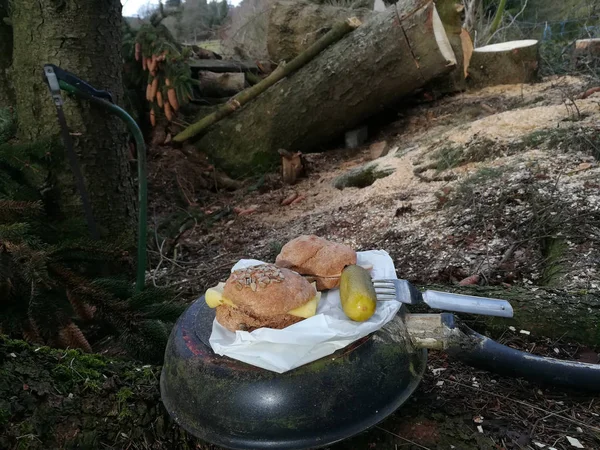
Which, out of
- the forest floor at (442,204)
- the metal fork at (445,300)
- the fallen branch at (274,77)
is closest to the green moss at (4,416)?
the metal fork at (445,300)

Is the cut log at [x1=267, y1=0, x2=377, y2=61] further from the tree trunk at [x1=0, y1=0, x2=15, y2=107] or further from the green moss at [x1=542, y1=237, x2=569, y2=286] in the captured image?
the green moss at [x1=542, y1=237, x2=569, y2=286]

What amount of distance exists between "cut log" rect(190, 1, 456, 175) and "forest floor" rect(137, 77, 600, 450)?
1.07 feet

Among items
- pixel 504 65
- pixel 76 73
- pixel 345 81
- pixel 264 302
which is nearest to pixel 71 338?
pixel 264 302

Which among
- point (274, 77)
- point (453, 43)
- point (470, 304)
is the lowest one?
point (470, 304)

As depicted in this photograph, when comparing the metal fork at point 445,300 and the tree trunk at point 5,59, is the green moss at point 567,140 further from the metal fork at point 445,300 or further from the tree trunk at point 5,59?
the tree trunk at point 5,59

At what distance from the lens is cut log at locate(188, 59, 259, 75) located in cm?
612

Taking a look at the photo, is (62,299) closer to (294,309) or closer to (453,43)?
(294,309)

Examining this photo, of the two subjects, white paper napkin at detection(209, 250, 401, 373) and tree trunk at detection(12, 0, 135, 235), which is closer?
white paper napkin at detection(209, 250, 401, 373)

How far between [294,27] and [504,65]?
2904mm

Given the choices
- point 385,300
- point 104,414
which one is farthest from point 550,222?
point 104,414

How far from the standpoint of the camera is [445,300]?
47.7 inches

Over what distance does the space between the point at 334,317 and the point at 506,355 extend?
53 cm

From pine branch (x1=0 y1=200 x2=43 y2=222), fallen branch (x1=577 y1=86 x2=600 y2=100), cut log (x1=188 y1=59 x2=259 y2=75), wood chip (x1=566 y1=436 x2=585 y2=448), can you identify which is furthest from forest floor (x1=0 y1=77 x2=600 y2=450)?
cut log (x1=188 y1=59 x2=259 y2=75)

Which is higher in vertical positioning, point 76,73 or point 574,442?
point 76,73
